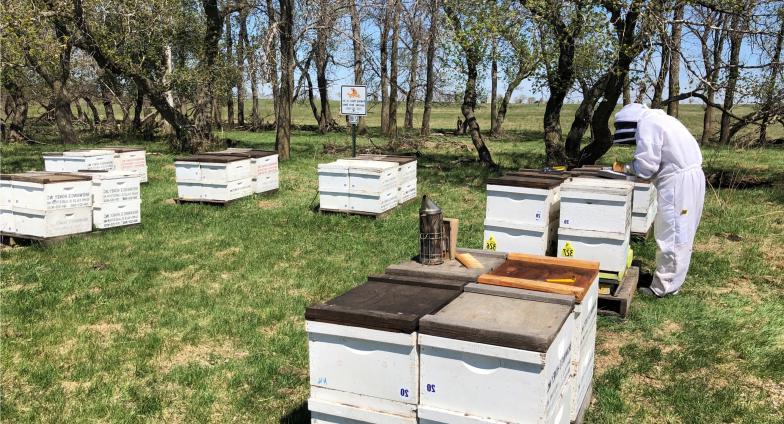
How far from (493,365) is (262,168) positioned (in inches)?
369

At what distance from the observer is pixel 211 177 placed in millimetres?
10391

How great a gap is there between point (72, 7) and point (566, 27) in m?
10.7

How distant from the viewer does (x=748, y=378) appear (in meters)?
4.33

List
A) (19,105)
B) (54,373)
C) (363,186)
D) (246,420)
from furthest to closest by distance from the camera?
1. (19,105)
2. (363,186)
3. (54,373)
4. (246,420)

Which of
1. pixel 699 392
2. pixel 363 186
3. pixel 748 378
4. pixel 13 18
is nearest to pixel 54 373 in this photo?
pixel 699 392

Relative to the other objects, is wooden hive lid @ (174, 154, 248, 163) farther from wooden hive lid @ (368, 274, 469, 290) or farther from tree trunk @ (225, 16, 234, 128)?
tree trunk @ (225, 16, 234, 128)

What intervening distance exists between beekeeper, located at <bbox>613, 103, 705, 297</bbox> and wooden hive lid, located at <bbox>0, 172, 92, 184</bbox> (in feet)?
22.2

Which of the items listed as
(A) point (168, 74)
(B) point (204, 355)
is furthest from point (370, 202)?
(A) point (168, 74)

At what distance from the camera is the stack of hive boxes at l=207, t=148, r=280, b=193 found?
1111cm

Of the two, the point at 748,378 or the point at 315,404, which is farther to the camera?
the point at 748,378

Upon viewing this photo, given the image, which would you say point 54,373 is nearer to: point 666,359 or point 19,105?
point 666,359

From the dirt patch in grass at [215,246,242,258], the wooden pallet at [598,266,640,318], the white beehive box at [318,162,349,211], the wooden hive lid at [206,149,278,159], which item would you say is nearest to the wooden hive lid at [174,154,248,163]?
the wooden hive lid at [206,149,278,159]

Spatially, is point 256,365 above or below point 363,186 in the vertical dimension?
below

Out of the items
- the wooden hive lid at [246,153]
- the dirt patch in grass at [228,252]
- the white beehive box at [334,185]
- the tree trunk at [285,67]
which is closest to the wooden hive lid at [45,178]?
the dirt patch in grass at [228,252]
